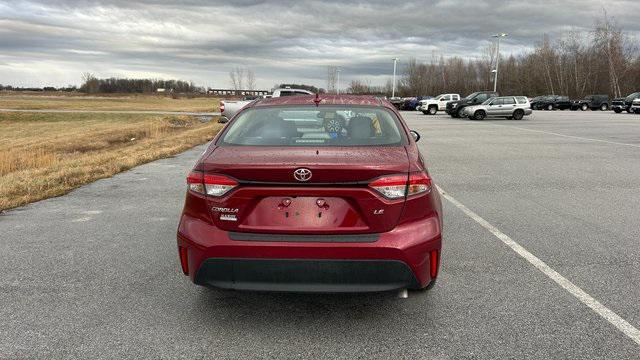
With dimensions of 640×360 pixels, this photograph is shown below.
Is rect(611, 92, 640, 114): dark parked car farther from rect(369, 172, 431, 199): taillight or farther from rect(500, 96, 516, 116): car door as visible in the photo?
rect(369, 172, 431, 199): taillight

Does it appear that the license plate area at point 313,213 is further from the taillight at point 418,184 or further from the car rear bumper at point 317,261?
the taillight at point 418,184

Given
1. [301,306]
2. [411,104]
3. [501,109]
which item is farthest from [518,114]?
[301,306]

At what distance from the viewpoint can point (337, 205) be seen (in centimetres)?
314

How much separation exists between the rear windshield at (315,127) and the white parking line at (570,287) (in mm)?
1781

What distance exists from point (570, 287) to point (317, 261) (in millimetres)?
2243

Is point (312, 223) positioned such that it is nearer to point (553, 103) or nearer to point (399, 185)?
point (399, 185)

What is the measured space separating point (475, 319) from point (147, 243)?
11.0ft

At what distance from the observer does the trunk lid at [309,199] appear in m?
3.12

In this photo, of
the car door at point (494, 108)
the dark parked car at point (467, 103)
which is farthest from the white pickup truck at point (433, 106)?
the car door at point (494, 108)

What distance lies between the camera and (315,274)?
315cm

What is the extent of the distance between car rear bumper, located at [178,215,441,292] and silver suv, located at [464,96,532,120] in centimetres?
3103

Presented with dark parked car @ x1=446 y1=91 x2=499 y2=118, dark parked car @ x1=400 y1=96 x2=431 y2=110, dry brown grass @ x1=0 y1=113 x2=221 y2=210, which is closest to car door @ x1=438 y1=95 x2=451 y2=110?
dark parked car @ x1=446 y1=91 x2=499 y2=118

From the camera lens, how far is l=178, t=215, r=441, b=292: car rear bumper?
312cm

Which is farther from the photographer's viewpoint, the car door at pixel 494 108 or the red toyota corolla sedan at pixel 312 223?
the car door at pixel 494 108
